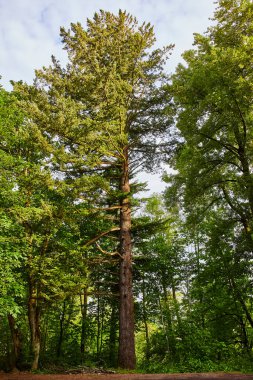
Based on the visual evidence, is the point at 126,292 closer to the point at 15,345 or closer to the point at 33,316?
the point at 33,316

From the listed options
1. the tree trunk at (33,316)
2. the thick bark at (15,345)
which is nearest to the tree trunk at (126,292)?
the tree trunk at (33,316)

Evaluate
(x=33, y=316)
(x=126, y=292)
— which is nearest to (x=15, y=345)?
(x=33, y=316)

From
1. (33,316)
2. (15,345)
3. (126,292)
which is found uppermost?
(126,292)

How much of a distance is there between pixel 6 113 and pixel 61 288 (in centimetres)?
717

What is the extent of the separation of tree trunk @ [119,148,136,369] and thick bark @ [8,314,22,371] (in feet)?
14.7

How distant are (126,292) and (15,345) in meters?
5.44

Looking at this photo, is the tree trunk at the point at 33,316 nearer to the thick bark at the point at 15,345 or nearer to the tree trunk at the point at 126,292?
the thick bark at the point at 15,345

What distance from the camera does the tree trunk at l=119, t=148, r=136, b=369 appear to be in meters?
9.94

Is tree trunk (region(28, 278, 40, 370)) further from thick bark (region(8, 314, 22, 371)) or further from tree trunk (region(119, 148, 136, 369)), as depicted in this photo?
tree trunk (region(119, 148, 136, 369))

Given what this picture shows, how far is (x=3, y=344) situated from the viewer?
761 inches

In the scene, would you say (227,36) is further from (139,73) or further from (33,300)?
(33,300)

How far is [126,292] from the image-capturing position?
1098 centimetres

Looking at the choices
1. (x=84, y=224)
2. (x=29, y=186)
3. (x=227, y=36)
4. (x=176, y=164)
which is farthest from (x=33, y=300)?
(x=227, y=36)

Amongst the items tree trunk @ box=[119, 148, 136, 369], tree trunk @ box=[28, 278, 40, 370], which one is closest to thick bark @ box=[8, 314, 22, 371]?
tree trunk @ box=[28, 278, 40, 370]
